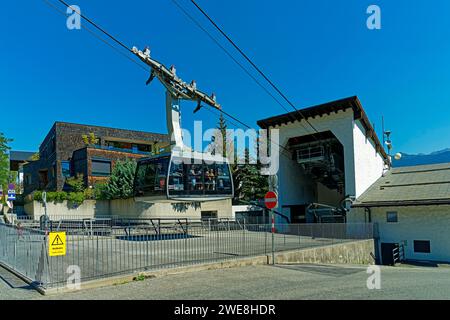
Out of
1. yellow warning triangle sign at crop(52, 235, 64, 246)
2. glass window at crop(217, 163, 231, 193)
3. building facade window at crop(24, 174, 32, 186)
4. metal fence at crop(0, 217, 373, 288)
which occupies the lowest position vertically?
metal fence at crop(0, 217, 373, 288)

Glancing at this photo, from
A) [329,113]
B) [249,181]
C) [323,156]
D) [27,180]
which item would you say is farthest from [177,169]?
[27,180]

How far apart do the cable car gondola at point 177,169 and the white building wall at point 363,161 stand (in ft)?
44.5

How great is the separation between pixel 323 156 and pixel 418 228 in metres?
9.12

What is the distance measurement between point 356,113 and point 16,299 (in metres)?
27.1

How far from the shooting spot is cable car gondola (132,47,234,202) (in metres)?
17.7

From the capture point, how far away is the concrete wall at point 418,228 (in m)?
24.2

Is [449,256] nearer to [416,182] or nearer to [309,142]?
[416,182]

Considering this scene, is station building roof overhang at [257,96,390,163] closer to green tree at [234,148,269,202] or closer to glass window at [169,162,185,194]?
glass window at [169,162,185,194]

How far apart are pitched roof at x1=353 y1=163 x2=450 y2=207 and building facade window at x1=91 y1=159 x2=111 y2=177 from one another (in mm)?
26931

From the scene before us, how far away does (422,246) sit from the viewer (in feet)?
82.2

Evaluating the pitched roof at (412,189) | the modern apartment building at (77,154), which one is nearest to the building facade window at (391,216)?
the pitched roof at (412,189)

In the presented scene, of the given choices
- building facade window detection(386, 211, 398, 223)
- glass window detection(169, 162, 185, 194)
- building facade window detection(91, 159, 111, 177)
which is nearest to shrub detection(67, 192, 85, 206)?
building facade window detection(91, 159, 111, 177)

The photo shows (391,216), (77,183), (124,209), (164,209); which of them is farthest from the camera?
(77,183)

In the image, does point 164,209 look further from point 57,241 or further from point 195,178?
point 57,241
